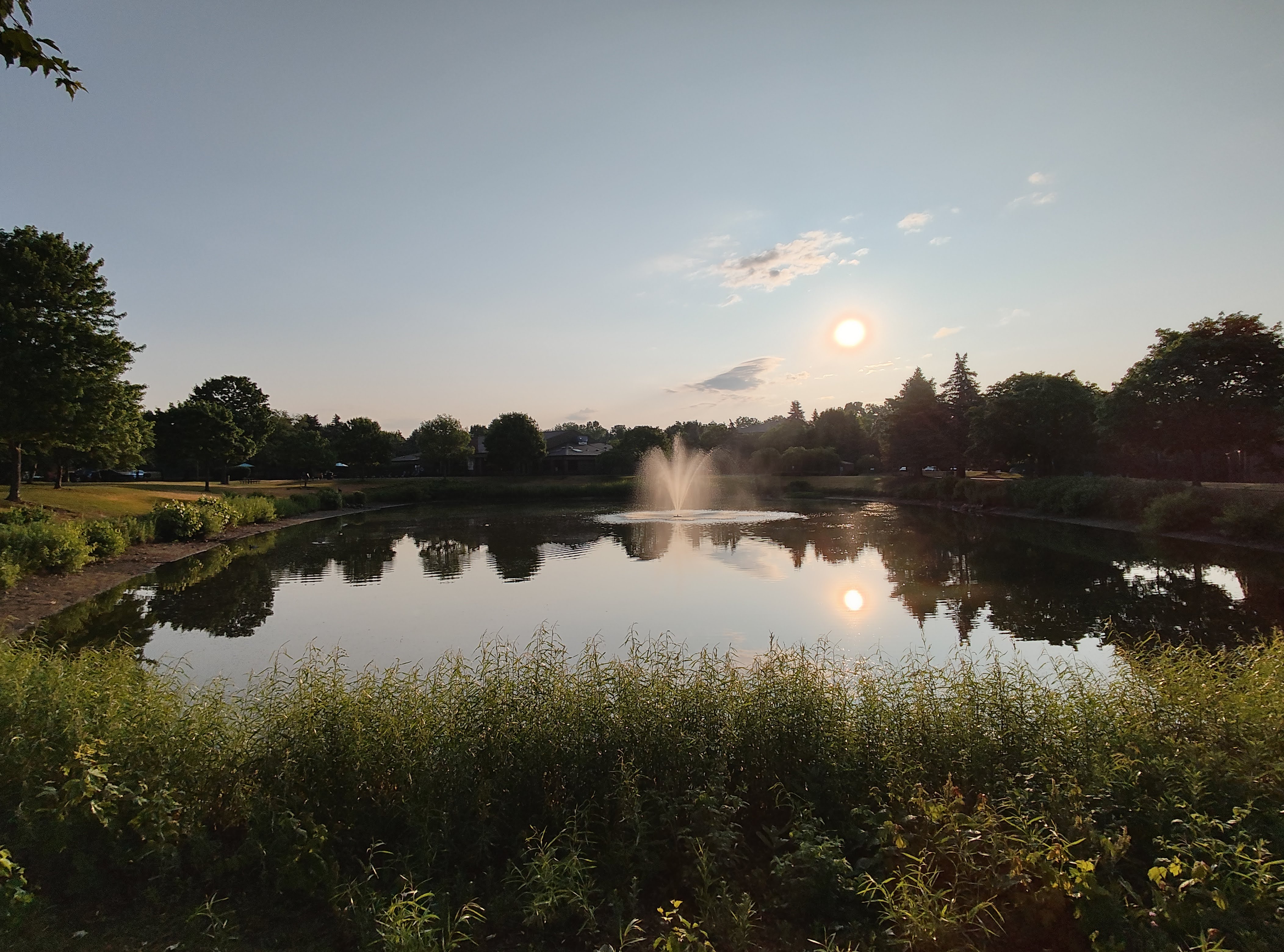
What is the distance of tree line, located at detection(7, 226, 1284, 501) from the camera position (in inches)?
958

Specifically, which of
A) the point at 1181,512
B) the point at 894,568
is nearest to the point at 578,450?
the point at 1181,512

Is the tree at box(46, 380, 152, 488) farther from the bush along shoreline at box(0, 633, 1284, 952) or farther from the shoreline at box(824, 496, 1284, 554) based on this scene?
the shoreline at box(824, 496, 1284, 554)

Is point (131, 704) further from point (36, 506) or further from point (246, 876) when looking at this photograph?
point (36, 506)

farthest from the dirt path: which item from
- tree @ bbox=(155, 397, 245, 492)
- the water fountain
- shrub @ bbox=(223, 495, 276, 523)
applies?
the water fountain

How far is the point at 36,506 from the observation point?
2322cm

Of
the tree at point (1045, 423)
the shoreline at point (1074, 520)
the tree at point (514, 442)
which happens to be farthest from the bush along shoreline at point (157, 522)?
the tree at point (1045, 423)

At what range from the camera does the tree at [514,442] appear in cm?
6981

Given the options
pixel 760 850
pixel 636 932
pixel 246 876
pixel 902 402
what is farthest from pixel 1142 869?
pixel 902 402

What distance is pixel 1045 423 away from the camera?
143 feet

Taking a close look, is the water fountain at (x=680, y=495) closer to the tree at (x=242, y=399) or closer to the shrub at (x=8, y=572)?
the shrub at (x=8, y=572)

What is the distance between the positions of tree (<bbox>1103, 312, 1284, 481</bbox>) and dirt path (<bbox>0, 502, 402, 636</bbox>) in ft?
126

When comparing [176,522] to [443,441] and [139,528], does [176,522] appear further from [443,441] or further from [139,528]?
[443,441]

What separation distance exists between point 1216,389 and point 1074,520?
7.75m

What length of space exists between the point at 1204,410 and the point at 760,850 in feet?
107
